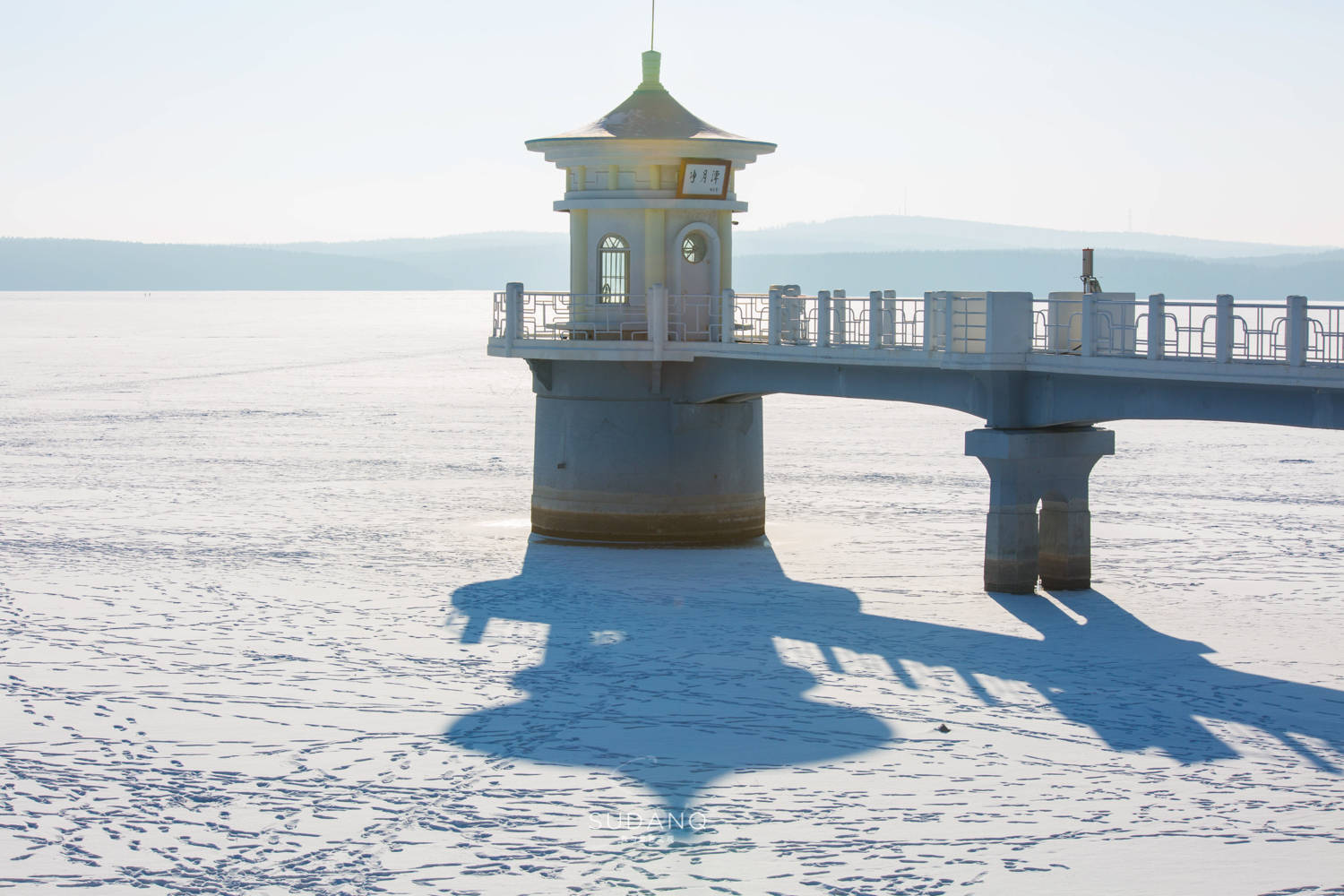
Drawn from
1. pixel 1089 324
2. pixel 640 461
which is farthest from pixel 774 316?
pixel 1089 324

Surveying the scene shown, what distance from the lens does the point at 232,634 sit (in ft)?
80.0

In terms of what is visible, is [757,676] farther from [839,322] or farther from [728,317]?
[728,317]

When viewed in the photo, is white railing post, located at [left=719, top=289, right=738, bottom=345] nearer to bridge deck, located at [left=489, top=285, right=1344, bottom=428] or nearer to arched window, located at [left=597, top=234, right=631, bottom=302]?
bridge deck, located at [left=489, top=285, right=1344, bottom=428]

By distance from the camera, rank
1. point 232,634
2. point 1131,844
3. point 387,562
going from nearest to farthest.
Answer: point 1131,844 → point 232,634 → point 387,562

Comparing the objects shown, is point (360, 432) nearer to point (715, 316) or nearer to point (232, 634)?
point (715, 316)

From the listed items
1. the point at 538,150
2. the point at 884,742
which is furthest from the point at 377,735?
the point at 538,150

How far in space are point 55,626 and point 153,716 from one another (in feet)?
17.5

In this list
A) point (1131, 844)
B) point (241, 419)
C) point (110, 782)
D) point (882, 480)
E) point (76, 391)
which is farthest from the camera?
point (76, 391)

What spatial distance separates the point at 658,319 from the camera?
3138 centimetres

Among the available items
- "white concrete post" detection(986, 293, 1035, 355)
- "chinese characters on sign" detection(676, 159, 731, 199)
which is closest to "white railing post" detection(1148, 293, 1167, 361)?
"white concrete post" detection(986, 293, 1035, 355)

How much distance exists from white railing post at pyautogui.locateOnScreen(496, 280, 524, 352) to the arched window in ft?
4.98

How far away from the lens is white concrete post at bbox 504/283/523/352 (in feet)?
105

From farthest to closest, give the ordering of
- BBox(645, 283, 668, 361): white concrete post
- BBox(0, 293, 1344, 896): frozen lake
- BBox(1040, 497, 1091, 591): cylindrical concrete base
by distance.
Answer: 1. BBox(645, 283, 668, 361): white concrete post
2. BBox(1040, 497, 1091, 591): cylindrical concrete base
3. BBox(0, 293, 1344, 896): frozen lake

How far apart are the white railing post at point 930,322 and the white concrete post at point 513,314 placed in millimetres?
8370
